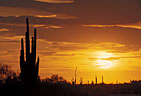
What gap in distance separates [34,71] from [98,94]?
42.6m

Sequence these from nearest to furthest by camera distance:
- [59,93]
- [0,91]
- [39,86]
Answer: [0,91]
[39,86]
[59,93]

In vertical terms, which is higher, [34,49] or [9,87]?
[34,49]

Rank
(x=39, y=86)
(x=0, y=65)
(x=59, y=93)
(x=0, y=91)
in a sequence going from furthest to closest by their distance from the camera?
(x=0, y=65)
(x=59, y=93)
(x=39, y=86)
(x=0, y=91)

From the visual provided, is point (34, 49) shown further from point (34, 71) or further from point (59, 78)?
point (59, 78)

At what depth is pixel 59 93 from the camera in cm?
5681

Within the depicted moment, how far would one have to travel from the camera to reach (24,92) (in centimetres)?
4900

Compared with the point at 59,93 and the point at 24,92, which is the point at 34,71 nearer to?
the point at 24,92

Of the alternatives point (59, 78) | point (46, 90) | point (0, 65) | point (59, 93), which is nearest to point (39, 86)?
point (46, 90)

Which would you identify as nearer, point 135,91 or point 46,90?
point 46,90

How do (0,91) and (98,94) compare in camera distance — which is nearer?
(0,91)

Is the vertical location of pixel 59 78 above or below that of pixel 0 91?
above

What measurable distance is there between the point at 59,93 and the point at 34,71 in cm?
754

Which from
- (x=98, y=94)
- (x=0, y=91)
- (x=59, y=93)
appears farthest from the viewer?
(x=98, y=94)

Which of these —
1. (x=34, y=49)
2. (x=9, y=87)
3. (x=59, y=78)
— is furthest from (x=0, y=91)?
(x=59, y=78)
